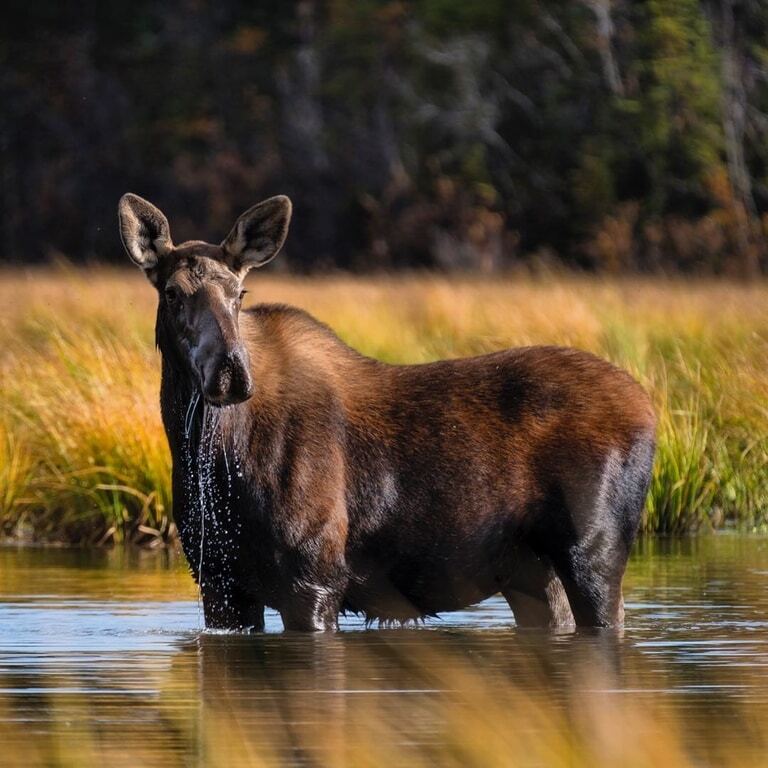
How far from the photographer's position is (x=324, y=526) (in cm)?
841

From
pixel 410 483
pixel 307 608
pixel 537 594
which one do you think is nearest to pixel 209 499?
pixel 307 608

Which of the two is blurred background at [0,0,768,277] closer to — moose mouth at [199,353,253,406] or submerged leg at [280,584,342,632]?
submerged leg at [280,584,342,632]

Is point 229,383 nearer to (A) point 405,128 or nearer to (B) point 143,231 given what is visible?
(B) point 143,231

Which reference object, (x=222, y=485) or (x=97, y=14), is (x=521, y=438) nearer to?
(x=222, y=485)

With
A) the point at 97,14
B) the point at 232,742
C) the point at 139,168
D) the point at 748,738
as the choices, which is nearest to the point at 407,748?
the point at 232,742

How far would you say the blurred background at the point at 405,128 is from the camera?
37.3 metres

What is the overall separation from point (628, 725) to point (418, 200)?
34.5 metres

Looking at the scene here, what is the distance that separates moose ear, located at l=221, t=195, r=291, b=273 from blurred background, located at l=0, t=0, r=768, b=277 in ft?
79.0

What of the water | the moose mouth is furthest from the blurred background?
the moose mouth

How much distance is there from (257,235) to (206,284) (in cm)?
47

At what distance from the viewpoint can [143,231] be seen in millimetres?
8734

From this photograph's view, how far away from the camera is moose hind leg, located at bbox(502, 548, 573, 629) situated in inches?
350

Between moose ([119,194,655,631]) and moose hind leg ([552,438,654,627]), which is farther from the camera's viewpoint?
moose hind leg ([552,438,654,627])

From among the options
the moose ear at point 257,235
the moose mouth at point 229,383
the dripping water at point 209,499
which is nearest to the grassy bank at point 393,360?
the moose ear at point 257,235
